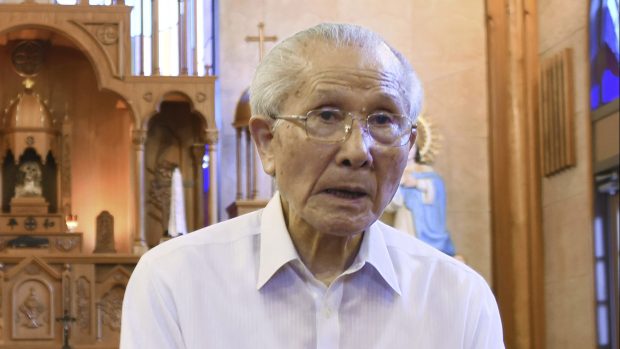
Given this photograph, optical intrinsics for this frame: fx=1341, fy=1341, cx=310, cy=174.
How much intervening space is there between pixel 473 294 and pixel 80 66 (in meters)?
8.37

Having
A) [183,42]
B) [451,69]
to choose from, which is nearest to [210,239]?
[183,42]

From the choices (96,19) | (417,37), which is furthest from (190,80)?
(417,37)

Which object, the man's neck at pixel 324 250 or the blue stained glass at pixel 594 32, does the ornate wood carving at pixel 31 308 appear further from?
the man's neck at pixel 324 250

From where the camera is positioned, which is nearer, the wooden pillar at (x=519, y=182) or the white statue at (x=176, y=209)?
the white statue at (x=176, y=209)

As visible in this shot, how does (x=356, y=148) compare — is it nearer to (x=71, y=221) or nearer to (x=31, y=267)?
(x=31, y=267)

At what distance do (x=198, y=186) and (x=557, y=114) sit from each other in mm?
2884

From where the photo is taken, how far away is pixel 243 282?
2230mm

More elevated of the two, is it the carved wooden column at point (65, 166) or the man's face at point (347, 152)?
the carved wooden column at point (65, 166)

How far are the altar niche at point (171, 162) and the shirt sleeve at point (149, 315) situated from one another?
7.67 metres

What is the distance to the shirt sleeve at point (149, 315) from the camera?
2160 millimetres

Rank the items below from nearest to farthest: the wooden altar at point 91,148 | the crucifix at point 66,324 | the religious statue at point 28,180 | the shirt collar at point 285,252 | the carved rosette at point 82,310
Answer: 1. the shirt collar at point 285,252
2. the crucifix at point 66,324
3. the carved rosette at point 82,310
4. the wooden altar at point 91,148
5. the religious statue at point 28,180

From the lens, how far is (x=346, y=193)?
6.96 feet

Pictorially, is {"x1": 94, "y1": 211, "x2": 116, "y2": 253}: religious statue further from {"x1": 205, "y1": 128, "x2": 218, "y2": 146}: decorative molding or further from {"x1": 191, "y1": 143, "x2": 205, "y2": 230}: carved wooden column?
{"x1": 205, "y1": 128, "x2": 218, "y2": 146}: decorative molding

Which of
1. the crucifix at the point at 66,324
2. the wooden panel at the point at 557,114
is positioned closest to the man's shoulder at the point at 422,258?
the crucifix at the point at 66,324
